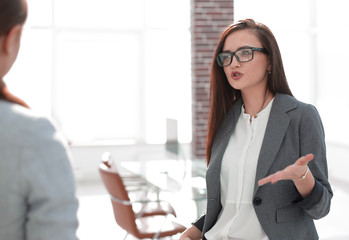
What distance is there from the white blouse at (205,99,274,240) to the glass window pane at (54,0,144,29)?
6378 mm

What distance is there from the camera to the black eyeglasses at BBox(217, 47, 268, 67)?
1825mm

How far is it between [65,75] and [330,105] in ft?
13.8

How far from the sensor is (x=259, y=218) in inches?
66.2

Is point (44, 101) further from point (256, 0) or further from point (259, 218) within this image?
point (259, 218)

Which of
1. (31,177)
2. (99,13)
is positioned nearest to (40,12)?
(99,13)

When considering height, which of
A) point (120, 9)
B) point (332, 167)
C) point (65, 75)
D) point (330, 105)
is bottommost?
point (332, 167)

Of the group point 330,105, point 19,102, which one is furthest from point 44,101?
point 19,102

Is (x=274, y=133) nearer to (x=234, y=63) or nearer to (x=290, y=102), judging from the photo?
(x=290, y=102)

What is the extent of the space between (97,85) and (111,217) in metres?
2.86

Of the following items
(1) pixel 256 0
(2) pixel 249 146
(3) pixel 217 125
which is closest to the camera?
(2) pixel 249 146

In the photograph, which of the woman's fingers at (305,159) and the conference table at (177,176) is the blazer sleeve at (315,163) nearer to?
the woman's fingers at (305,159)

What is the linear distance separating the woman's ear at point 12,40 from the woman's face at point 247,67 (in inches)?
39.6

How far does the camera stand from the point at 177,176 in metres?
4.05

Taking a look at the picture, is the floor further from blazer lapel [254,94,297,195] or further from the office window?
blazer lapel [254,94,297,195]
